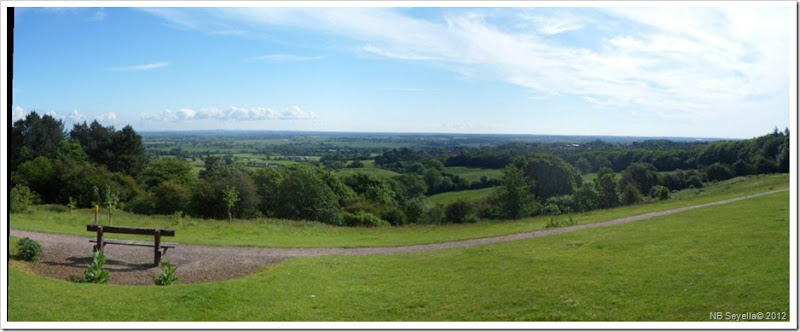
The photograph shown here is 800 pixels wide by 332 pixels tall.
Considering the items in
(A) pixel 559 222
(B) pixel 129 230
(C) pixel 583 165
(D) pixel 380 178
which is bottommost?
(A) pixel 559 222

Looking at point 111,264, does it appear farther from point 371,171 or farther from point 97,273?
point 371,171

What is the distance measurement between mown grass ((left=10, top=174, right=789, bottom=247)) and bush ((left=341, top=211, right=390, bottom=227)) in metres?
0.25

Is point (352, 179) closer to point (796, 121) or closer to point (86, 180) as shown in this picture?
point (86, 180)

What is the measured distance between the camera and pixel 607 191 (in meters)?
11.3

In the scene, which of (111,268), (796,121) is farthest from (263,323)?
(796,121)

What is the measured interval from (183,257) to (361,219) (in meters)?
3.47

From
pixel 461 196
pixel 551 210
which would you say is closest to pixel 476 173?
pixel 461 196

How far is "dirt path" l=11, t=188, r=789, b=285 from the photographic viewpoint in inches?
292

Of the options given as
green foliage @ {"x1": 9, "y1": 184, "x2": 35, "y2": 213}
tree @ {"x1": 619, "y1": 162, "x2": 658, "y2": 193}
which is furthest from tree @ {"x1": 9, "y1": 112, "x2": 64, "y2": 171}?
tree @ {"x1": 619, "y1": 162, "x2": 658, "y2": 193}

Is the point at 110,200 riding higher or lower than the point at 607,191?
lower

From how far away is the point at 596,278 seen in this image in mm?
7281

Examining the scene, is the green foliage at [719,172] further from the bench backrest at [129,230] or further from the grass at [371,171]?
the bench backrest at [129,230]

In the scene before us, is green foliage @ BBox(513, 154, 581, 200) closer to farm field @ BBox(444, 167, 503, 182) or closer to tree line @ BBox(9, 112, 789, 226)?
tree line @ BBox(9, 112, 789, 226)

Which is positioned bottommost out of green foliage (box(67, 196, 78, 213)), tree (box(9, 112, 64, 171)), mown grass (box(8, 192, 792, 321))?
mown grass (box(8, 192, 792, 321))
